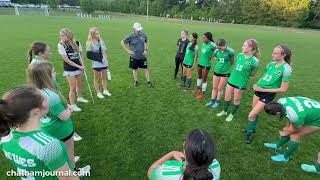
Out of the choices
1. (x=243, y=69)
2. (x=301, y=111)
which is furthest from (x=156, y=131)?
(x=301, y=111)

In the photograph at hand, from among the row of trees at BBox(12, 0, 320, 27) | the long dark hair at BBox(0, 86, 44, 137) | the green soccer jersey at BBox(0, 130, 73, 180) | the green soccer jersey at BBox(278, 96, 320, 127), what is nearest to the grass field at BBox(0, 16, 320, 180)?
the green soccer jersey at BBox(278, 96, 320, 127)

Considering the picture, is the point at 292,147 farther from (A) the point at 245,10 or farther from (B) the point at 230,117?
(A) the point at 245,10

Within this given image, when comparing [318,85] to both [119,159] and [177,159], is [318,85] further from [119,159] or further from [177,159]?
[177,159]

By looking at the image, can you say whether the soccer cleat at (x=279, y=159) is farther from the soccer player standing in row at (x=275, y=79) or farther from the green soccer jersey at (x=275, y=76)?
the green soccer jersey at (x=275, y=76)

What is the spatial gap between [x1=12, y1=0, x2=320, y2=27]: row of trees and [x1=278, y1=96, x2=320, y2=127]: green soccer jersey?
64.7 m

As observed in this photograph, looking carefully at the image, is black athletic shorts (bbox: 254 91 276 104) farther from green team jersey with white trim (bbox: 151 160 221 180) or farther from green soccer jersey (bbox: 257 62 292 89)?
green team jersey with white trim (bbox: 151 160 221 180)

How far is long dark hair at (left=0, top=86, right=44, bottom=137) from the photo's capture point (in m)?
2.12

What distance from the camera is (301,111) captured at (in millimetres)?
4281

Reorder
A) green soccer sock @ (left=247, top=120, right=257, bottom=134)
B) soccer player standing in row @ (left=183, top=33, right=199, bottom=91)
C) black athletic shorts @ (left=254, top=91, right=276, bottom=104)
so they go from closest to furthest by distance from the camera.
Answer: black athletic shorts @ (left=254, top=91, right=276, bottom=104)
green soccer sock @ (left=247, top=120, right=257, bottom=134)
soccer player standing in row @ (left=183, top=33, right=199, bottom=91)

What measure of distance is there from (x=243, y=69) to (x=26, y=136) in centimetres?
515

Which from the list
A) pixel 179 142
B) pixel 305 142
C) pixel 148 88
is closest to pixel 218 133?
pixel 179 142

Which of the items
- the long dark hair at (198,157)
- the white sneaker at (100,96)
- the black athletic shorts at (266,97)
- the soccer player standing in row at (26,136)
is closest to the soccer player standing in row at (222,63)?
the black athletic shorts at (266,97)

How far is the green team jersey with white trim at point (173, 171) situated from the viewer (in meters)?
2.38

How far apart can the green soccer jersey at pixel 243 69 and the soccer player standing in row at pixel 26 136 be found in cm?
493
